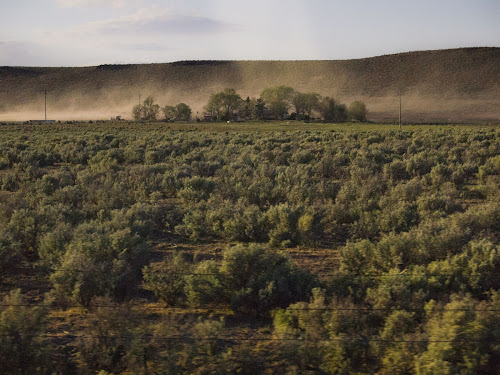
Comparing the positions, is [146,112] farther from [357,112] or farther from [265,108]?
[357,112]

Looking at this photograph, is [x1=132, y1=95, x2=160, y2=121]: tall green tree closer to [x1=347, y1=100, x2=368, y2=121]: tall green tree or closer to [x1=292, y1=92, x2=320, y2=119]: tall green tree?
[x1=292, y1=92, x2=320, y2=119]: tall green tree

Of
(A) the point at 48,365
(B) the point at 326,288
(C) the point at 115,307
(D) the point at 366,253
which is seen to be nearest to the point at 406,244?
(D) the point at 366,253

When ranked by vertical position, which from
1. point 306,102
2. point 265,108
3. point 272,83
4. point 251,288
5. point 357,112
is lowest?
point 251,288

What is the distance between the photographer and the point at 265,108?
8312 centimetres

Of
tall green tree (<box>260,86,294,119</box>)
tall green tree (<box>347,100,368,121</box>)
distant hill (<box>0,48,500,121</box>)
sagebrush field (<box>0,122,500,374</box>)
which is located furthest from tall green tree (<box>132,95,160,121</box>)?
sagebrush field (<box>0,122,500,374</box>)

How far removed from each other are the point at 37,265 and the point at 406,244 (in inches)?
263

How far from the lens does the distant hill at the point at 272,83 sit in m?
111

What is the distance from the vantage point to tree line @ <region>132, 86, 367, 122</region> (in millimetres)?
76500

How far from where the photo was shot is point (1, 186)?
16641mm

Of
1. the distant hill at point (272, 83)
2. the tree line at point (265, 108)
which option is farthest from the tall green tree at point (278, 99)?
the distant hill at point (272, 83)

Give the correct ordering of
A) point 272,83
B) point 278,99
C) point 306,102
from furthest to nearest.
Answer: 1. point 272,83
2. point 306,102
3. point 278,99

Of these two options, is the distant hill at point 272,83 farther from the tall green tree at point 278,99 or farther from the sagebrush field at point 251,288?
the sagebrush field at point 251,288

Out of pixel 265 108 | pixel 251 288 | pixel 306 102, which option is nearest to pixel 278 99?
pixel 265 108

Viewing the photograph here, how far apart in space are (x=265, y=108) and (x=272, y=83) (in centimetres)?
5935
